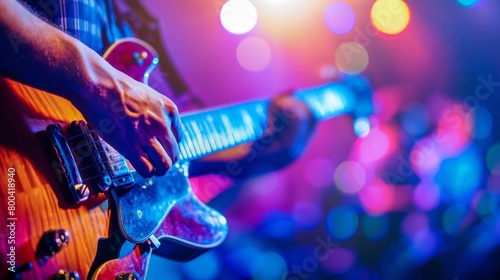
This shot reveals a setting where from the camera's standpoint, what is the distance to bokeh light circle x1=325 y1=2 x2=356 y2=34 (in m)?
1.88

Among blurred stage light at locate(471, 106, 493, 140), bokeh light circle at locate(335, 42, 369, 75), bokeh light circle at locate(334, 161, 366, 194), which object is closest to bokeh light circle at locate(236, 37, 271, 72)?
bokeh light circle at locate(335, 42, 369, 75)

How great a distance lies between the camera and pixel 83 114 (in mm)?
735

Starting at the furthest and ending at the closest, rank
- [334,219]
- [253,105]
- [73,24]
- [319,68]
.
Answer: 1. [319,68]
2. [334,219]
3. [253,105]
4. [73,24]

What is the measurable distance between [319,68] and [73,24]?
1235 millimetres

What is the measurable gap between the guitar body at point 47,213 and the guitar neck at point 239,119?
25cm

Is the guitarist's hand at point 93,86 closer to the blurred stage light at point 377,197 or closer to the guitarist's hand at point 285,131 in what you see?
the guitarist's hand at point 285,131

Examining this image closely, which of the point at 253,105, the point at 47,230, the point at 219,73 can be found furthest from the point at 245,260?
the point at 47,230

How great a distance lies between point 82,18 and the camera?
987 mm

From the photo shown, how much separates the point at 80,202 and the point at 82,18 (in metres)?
0.48

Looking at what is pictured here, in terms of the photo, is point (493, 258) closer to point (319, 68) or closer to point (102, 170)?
point (319, 68)

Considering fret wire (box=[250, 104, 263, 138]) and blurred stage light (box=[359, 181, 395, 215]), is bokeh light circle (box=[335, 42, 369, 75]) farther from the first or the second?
fret wire (box=[250, 104, 263, 138])

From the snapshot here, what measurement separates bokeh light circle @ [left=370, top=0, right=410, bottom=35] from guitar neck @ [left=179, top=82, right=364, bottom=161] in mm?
331

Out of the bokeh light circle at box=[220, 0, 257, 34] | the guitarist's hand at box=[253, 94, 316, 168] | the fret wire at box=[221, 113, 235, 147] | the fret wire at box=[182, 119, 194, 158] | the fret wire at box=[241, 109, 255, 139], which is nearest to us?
the fret wire at box=[182, 119, 194, 158]

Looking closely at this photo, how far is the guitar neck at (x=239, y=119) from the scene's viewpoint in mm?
1099
